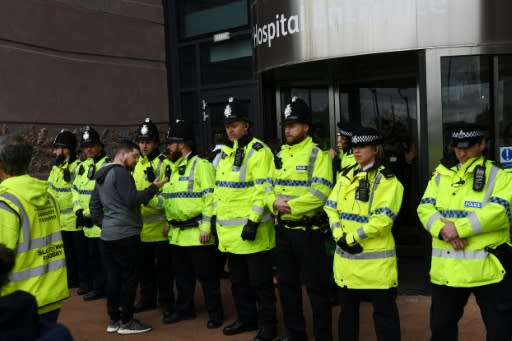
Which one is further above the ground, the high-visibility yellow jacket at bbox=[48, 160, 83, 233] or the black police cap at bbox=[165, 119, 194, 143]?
the black police cap at bbox=[165, 119, 194, 143]

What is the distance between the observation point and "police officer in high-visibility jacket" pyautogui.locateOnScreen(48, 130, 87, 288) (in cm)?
723

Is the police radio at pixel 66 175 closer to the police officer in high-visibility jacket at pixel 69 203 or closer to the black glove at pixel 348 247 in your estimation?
the police officer in high-visibility jacket at pixel 69 203

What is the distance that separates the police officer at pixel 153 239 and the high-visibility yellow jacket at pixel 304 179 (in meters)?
1.76

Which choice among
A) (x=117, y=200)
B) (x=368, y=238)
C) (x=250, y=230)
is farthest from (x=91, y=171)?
(x=368, y=238)

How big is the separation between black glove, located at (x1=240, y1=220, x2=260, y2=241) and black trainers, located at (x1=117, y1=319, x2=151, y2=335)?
5.22 ft

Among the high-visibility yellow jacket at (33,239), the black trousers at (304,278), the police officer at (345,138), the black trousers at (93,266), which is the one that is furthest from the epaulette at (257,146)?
the black trousers at (93,266)

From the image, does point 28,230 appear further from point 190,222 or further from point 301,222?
point 190,222

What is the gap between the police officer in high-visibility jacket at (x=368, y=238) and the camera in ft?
12.8

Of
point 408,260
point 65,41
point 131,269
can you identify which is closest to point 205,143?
point 65,41

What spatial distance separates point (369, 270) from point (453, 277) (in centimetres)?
56

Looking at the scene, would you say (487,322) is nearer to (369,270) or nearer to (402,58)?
(369,270)

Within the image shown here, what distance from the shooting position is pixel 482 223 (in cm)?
354

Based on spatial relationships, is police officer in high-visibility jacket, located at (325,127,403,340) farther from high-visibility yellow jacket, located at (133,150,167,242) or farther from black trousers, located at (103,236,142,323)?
high-visibility yellow jacket, located at (133,150,167,242)

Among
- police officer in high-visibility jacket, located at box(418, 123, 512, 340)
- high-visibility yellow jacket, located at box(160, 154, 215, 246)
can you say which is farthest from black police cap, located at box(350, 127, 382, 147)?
high-visibility yellow jacket, located at box(160, 154, 215, 246)
